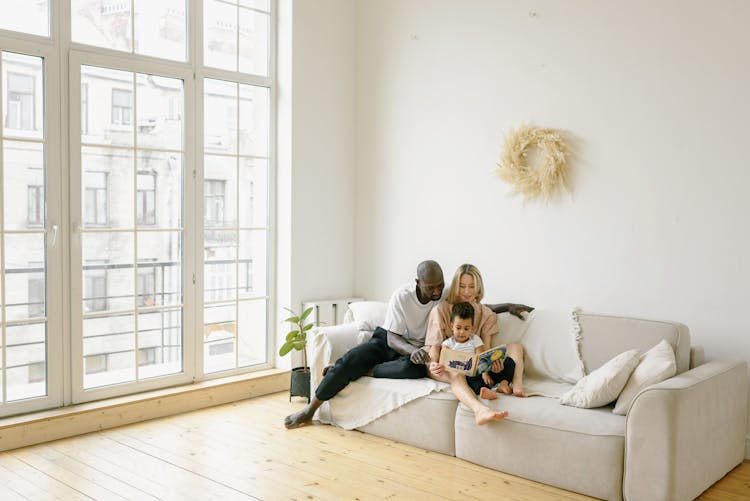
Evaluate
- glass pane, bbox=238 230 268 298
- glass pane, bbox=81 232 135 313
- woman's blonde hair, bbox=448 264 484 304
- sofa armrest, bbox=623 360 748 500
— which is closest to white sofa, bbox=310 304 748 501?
sofa armrest, bbox=623 360 748 500

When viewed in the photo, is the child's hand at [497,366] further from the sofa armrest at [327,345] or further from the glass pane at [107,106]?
the glass pane at [107,106]

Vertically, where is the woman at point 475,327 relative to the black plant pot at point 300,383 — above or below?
above

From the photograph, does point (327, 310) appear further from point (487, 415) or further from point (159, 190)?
point (487, 415)

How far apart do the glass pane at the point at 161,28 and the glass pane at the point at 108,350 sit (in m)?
1.72

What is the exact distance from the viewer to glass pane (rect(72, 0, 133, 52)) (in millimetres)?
4238

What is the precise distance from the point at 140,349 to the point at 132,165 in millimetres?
1178

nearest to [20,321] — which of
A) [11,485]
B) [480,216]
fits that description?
[11,485]

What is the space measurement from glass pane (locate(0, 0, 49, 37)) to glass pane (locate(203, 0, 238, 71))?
3.47 ft

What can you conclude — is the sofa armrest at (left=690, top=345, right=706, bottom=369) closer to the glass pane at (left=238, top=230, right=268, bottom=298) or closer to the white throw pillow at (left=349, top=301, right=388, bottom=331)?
the white throw pillow at (left=349, top=301, right=388, bottom=331)

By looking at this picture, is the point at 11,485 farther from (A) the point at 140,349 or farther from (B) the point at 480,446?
(B) the point at 480,446

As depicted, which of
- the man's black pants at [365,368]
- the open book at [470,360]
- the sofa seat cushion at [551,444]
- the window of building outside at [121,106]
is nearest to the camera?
the sofa seat cushion at [551,444]

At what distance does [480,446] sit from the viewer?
359cm

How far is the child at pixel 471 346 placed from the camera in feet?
12.4

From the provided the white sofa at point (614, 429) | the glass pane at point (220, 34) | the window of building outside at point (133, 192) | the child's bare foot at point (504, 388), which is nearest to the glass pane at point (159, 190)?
the window of building outside at point (133, 192)
